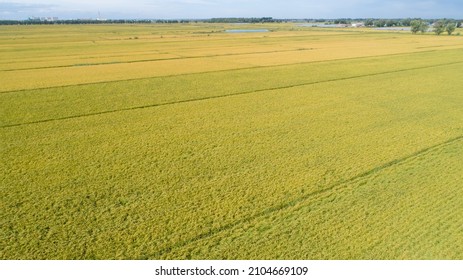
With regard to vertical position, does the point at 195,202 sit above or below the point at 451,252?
above

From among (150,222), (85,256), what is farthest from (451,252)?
(85,256)

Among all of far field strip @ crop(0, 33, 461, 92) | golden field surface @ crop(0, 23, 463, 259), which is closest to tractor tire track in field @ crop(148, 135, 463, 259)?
golden field surface @ crop(0, 23, 463, 259)

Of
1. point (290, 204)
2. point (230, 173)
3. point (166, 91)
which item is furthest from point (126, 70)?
point (290, 204)

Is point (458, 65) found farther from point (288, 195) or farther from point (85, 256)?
point (85, 256)

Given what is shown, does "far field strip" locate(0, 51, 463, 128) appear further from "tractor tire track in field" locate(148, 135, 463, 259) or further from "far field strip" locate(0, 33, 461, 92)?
"tractor tire track in field" locate(148, 135, 463, 259)
